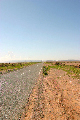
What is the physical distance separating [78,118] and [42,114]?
348 centimetres

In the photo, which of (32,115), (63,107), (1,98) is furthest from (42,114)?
(1,98)

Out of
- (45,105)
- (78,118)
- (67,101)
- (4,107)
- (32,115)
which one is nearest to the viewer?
(78,118)

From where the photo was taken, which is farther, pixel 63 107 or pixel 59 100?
pixel 59 100

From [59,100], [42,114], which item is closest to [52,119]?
[42,114]

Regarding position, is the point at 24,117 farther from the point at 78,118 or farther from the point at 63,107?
the point at 78,118

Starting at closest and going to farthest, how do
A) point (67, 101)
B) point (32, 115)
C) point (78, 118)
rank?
point (78, 118) → point (32, 115) → point (67, 101)

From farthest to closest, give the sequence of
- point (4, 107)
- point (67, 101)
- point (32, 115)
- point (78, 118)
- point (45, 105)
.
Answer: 1. point (67, 101)
2. point (45, 105)
3. point (4, 107)
4. point (32, 115)
5. point (78, 118)

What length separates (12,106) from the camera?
900 cm

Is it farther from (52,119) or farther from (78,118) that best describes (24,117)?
(78,118)

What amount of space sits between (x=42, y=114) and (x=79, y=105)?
4676 mm

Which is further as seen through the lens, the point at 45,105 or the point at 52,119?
the point at 45,105

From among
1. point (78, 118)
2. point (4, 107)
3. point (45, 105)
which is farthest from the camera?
point (45, 105)

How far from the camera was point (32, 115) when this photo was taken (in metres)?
7.76

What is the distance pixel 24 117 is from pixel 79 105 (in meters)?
6.52
